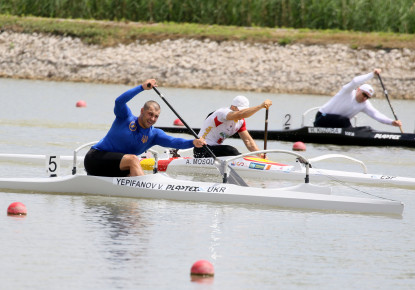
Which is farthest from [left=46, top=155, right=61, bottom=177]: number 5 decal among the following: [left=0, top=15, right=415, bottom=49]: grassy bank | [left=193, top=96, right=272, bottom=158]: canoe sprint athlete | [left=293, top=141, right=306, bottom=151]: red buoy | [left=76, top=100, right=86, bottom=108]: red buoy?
[left=0, top=15, right=415, bottom=49]: grassy bank

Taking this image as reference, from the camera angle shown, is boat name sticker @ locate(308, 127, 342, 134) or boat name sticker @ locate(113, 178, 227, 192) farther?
boat name sticker @ locate(308, 127, 342, 134)

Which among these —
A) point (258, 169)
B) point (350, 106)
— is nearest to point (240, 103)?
point (258, 169)

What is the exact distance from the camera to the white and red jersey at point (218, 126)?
52.6 feet

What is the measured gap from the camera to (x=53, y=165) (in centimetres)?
1369

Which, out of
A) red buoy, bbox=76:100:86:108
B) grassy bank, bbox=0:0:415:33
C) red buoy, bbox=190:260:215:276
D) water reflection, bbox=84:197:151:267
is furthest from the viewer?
grassy bank, bbox=0:0:415:33

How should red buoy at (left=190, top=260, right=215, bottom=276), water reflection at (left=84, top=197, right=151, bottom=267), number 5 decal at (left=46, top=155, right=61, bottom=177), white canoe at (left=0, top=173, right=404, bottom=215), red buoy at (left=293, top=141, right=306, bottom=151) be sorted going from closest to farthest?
red buoy at (left=190, top=260, right=215, bottom=276) → water reflection at (left=84, top=197, right=151, bottom=267) → white canoe at (left=0, top=173, right=404, bottom=215) → number 5 decal at (left=46, top=155, right=61, bottom=177) → red buoy at (left=293, top=141, right=306, bottom=151)

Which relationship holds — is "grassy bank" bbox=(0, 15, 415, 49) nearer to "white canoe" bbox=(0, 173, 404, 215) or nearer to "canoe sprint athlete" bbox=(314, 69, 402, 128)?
"canoe sprint athlete" bbox=(314, 69, 402, 128)

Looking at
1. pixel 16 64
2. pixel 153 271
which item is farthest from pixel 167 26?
pixel 153 271

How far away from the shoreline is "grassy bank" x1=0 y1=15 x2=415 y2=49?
357mm

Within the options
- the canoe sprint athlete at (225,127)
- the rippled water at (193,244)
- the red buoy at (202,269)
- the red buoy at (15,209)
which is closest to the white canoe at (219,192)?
the rippled water at (193,244)

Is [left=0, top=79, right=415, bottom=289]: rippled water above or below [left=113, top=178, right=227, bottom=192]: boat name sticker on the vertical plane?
below

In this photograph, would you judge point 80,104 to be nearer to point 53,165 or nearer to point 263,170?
point 263,170

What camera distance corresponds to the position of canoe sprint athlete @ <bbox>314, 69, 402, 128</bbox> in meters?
20.8

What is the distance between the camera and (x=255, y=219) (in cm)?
1245
